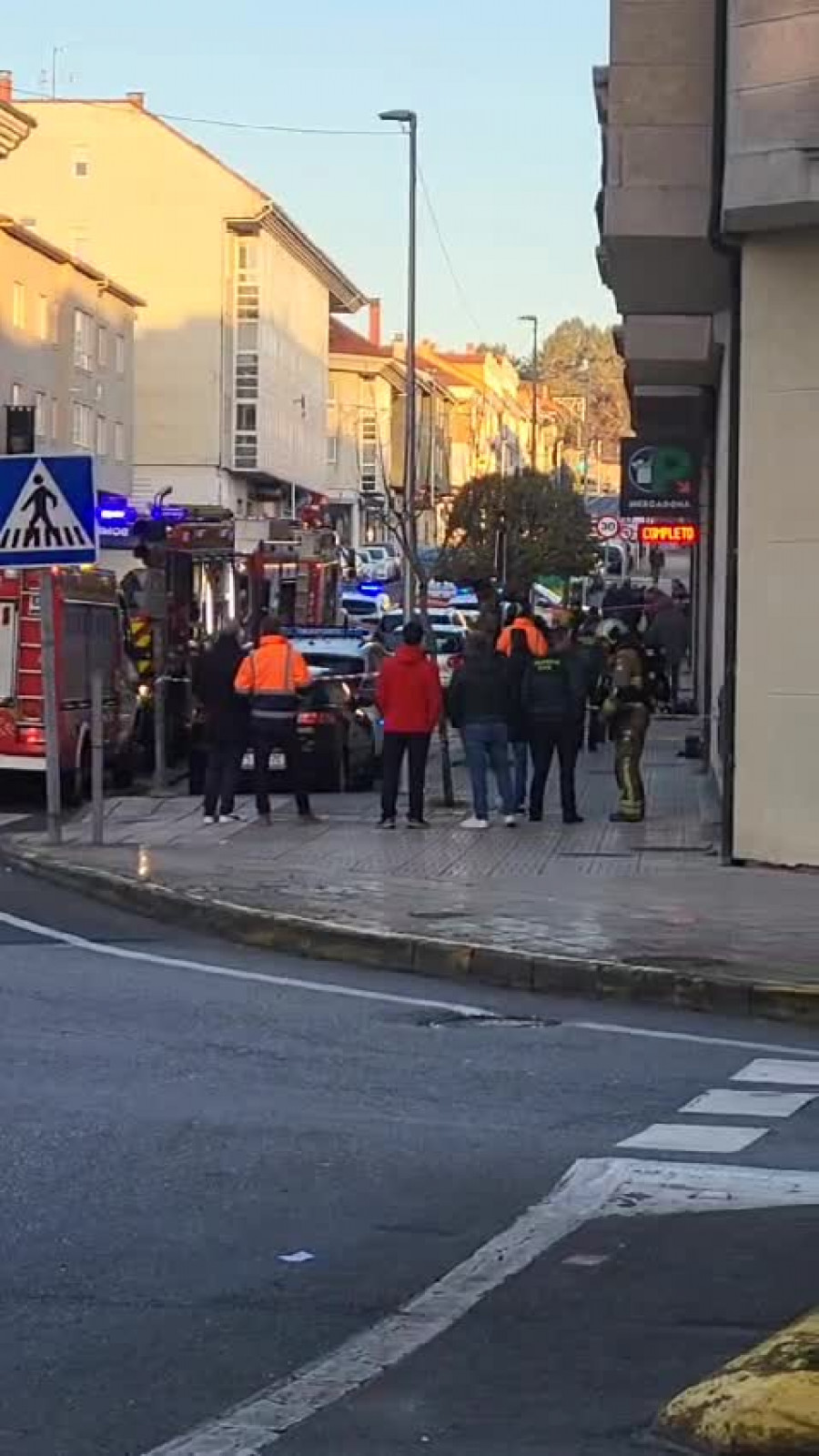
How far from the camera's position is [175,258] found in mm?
77938

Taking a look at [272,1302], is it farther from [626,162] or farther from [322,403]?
[322,403]

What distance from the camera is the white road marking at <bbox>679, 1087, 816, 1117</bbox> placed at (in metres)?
9.15

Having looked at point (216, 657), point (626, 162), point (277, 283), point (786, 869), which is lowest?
point (786, 869)

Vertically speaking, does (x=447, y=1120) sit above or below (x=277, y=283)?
below

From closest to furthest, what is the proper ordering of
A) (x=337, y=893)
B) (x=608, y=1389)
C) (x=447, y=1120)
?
(x=608, y=1389) → (x=447, y=1120) → (x=337, y=893)

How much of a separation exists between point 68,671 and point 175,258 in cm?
5561

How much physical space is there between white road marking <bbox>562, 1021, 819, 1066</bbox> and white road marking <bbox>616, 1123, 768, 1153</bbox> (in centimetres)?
196

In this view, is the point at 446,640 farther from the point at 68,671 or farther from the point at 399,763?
the point at 399,763

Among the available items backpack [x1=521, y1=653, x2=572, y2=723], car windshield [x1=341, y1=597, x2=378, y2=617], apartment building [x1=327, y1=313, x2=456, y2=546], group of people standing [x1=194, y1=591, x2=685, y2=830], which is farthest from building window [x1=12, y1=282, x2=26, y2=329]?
backpack [x1=521, y1=653, x2=572, y2=723]

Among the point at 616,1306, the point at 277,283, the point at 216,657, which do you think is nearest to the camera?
the point at 616,1306

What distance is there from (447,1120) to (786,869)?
8605 mm

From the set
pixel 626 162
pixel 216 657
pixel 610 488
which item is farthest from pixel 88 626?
pixel 610 488

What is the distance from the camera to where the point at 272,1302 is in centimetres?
636

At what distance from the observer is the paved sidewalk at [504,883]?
13055 mm
